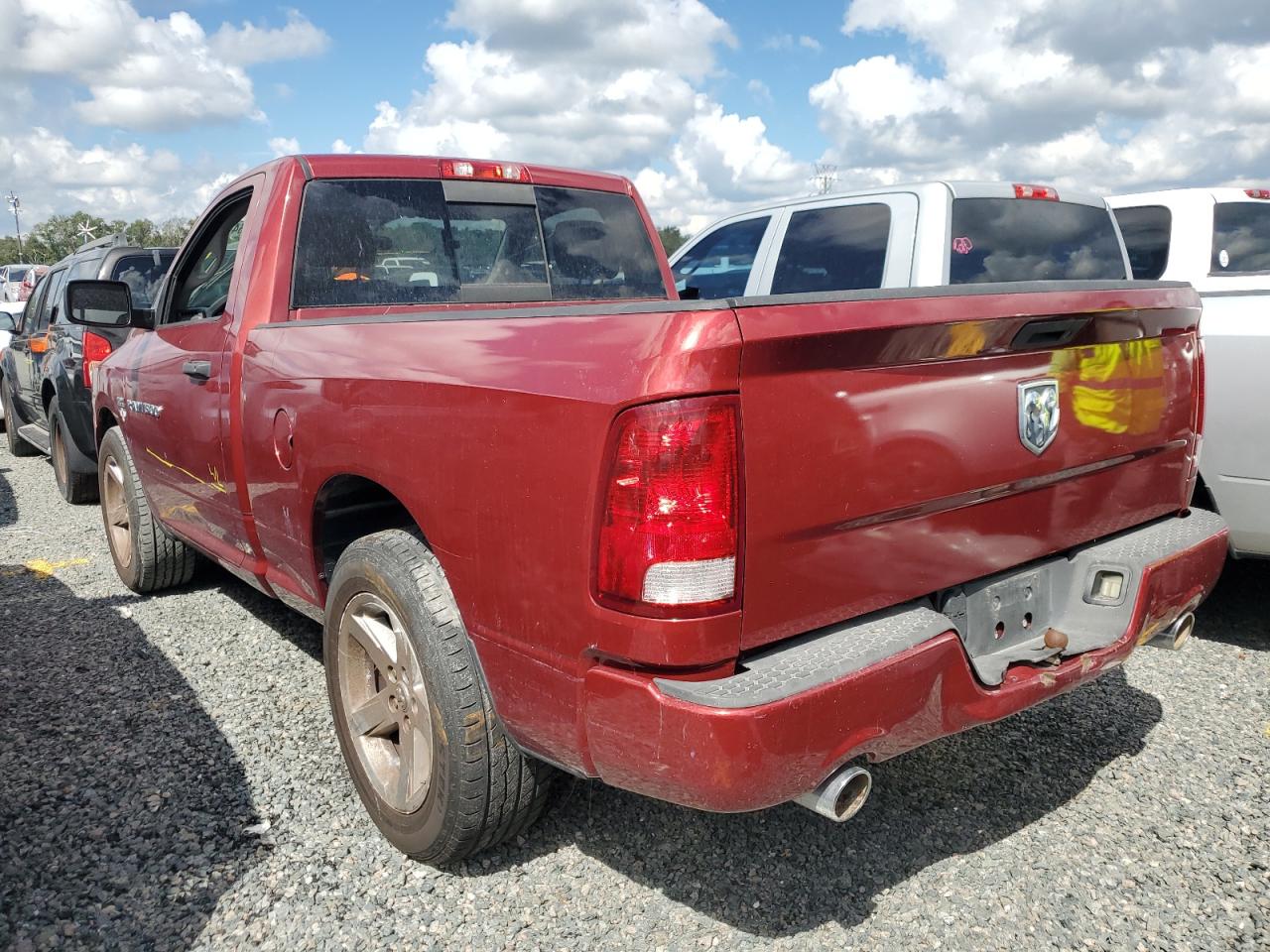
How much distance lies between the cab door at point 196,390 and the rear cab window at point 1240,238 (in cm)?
545

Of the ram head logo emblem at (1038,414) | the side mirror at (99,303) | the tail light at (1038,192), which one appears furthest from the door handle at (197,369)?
the tail light at (1038,192)

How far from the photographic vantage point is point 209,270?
3.97m

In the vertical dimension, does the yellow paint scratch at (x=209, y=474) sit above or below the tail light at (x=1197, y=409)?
below

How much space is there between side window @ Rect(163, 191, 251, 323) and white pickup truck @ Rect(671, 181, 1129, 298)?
1.90 m

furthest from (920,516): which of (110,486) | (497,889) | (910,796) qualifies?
(110,486)

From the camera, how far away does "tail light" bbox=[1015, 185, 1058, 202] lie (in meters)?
5.05

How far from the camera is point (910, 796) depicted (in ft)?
9.80

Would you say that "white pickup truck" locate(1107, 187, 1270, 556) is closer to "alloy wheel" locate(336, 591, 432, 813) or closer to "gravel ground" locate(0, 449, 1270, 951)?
"gravel ground" locate(0, 449, 1270, 951)

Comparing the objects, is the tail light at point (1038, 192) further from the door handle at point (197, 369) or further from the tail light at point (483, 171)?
the door handle at point (197, 369)

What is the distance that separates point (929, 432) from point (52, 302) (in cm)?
807

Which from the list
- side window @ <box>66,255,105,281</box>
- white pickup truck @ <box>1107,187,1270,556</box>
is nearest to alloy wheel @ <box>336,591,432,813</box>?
white pickup truck @ <box>1107,187,1270,556</box>

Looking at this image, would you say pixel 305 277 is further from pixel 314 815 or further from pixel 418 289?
pixel 314 815

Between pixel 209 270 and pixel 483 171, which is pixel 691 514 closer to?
pixel 483 171

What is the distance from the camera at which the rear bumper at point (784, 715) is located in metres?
1.83
